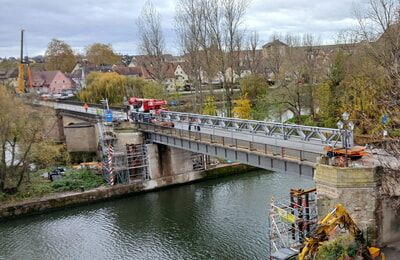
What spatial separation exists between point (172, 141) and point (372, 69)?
16930mm

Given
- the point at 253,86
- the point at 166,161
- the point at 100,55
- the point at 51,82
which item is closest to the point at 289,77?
the point at 253,86

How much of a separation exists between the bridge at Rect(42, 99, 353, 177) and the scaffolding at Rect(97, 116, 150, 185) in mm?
1776

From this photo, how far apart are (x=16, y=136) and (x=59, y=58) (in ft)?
325

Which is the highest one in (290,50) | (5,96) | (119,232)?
(290,50)

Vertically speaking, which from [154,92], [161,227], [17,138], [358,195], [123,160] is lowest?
[161,227]

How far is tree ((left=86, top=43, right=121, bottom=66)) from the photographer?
413ft

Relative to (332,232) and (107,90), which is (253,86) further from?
(332,232)

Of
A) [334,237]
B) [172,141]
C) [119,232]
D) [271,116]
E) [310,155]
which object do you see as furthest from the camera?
[271,116]

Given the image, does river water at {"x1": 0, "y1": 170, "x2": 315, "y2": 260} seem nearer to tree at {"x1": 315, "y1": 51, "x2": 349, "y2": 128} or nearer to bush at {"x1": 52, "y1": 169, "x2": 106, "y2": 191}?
bush at {"x1": 52, "y1": 169, "x2": 106, "y2": 191}

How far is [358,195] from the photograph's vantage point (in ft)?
47.9

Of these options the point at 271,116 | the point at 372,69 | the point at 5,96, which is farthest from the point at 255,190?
the point at 5,96

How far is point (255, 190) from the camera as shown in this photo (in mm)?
29500

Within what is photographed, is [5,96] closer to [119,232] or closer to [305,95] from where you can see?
[119,232]

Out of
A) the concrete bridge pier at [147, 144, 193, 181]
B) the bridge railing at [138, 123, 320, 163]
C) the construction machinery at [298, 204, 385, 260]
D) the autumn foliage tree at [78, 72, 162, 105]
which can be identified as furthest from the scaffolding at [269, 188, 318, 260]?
the autumn foliage tree at [78, 72, 162, 105]
